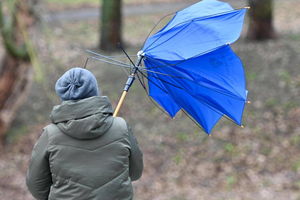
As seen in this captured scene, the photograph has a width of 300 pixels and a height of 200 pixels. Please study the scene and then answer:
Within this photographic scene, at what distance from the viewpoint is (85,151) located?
115 inches

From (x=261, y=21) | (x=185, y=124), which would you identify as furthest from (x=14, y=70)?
(x=261, y=21)

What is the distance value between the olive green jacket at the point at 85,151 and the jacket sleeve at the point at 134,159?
0.02 meters

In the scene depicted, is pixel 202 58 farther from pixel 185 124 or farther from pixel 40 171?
pixel 185 124

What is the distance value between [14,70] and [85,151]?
6.12 metres

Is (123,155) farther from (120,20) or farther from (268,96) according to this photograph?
(120,20)

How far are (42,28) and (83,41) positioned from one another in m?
5.08

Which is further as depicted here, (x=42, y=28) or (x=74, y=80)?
(x=42, y=28)

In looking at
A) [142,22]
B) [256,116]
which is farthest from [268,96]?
[142,22]

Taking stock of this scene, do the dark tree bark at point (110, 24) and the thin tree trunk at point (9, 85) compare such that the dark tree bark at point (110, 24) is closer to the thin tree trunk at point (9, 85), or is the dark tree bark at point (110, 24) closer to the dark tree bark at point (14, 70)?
the dark tree bark at point (14, 70)

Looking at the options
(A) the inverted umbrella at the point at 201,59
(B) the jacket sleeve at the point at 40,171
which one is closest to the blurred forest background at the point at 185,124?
(A) the inverted umbrella at the point at 201,59

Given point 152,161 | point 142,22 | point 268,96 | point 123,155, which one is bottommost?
point 142,22

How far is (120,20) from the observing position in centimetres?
1143

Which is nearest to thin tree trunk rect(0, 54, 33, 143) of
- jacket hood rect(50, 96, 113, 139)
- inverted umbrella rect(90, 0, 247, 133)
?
inverted umbrella rect(90, 0, 247, 133)

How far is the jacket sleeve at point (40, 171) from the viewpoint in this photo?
2920 mm
